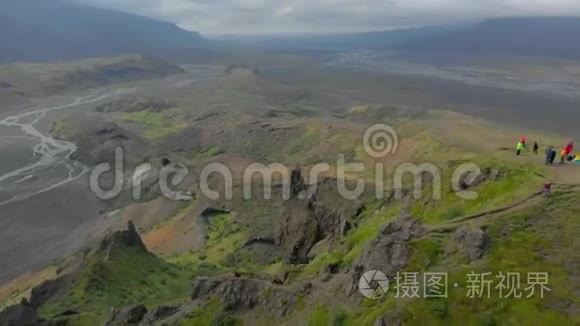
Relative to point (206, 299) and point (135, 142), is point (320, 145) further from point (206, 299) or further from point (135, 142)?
point (206, 299)

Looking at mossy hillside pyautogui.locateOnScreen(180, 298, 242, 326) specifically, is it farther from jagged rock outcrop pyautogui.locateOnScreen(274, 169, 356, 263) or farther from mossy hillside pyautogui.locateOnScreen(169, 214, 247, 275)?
mossy hillside pyautogui.locateOnScreen(169, 214, 247, 275)

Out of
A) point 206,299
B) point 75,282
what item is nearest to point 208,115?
point 75,282

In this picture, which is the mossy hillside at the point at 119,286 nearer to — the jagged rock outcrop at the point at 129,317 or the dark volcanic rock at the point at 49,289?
the dark volcanic rock at the point at 49,289

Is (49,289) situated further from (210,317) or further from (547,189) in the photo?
(547,189)

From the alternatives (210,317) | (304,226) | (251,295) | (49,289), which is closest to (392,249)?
(251,295)

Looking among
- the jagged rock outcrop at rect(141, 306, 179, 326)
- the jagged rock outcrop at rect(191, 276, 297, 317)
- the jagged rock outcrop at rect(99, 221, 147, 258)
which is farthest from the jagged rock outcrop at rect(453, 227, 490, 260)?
the jagged rock outcrop at rect(99, 221, 147, 258)

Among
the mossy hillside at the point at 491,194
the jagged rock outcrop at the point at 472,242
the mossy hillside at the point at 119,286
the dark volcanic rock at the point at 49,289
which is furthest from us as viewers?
the dark volcanic rock at the point at 49,289

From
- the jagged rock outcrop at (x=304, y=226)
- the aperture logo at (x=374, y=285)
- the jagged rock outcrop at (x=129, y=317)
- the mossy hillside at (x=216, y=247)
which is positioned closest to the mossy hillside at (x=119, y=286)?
the jagged rock outcrop at (x=129, y=317)
